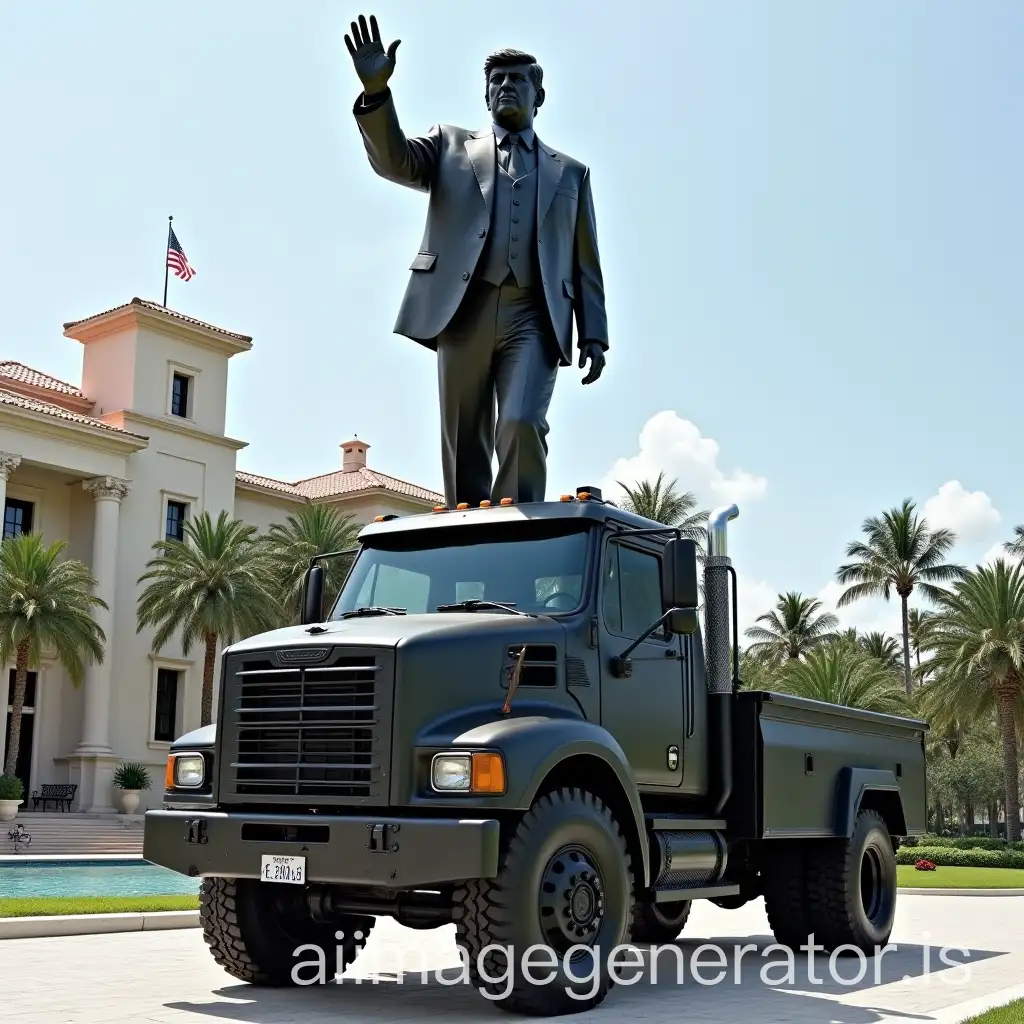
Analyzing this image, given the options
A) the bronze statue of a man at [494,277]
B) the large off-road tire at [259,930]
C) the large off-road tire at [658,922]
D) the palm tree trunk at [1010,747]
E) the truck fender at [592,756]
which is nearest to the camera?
the truck fender at [592,756]

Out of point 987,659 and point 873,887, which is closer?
point 873,887

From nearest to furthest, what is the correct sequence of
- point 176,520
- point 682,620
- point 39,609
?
1. point 682,620
2. point 39,609
3. point 176,520

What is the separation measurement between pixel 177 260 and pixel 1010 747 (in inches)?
1243

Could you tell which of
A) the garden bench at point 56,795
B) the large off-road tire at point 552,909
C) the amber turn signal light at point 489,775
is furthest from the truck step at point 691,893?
the garden bench at point 56,795

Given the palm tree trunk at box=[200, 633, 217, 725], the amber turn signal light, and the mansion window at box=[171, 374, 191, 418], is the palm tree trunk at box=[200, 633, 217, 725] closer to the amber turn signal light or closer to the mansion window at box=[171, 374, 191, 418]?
the mansion window at box=[171, 374, 191, 418]

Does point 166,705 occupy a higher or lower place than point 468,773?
higher

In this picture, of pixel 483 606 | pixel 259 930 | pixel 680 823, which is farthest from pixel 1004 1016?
pixel 259 930

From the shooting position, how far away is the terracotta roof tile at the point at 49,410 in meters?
40.4

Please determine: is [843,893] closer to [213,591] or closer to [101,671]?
[213,591]

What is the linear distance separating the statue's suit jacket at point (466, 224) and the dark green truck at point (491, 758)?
4.77 ft

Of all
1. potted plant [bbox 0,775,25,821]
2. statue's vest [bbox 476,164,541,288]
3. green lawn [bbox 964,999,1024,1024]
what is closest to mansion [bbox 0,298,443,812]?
potted plant [bbox 0,775,25,821]

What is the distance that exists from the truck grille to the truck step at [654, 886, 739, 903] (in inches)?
76.9

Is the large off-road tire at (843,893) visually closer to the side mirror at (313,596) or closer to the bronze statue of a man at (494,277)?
the bronze statue of a man at (494,277)

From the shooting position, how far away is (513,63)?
8.54 meters
